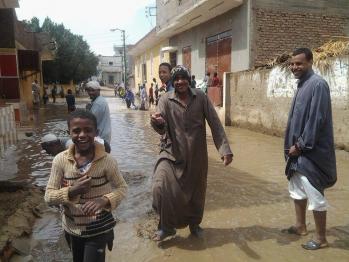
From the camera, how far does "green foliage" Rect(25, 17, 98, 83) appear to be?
133ft

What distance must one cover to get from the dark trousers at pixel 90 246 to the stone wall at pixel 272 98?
683 centimetres

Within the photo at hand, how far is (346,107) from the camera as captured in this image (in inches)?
327

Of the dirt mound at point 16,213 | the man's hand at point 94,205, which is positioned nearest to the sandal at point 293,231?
the man's hand at point 94,205

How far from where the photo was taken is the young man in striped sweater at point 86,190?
2648 mm

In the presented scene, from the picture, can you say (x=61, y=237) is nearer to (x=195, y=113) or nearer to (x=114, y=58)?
(x=195, y=113)

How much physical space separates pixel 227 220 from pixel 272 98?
7.26 metres

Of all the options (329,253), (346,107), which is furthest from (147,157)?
(329,253)

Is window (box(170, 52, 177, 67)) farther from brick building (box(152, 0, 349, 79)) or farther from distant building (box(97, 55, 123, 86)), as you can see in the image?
distant building (box(97, 55, 123, 86))

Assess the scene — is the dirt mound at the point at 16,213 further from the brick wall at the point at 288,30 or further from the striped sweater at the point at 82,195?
the brick wall at the point at 288,30

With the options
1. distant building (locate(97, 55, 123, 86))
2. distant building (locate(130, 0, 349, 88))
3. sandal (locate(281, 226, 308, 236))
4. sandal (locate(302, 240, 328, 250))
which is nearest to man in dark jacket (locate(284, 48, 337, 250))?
sandal (locate(302, 240, 328, 250))

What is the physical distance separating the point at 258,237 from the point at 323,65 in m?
5.90

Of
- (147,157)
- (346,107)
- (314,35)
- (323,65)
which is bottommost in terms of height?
(147,157)

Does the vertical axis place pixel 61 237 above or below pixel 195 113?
below

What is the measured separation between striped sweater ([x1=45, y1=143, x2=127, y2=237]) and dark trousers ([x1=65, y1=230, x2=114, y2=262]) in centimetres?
6
